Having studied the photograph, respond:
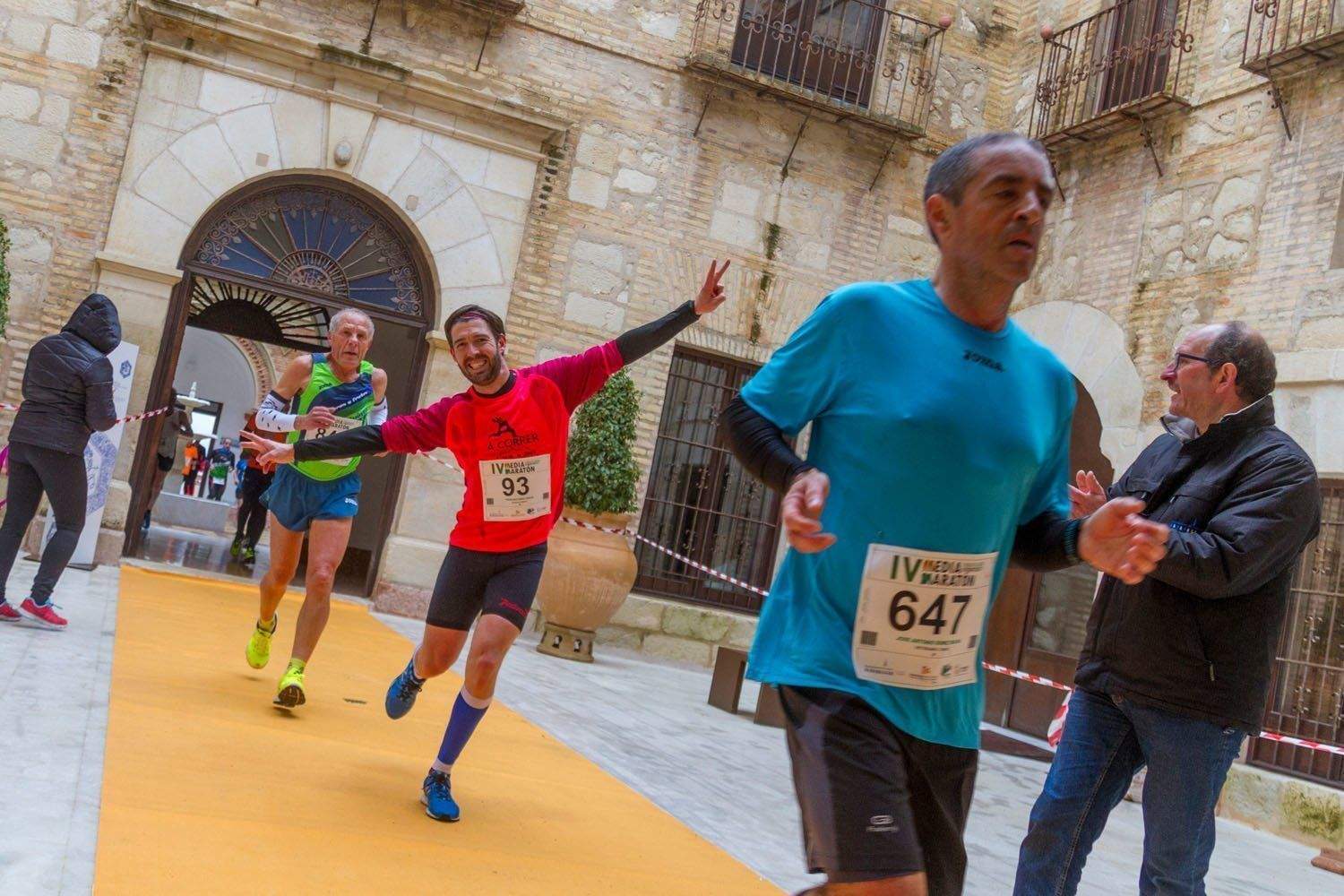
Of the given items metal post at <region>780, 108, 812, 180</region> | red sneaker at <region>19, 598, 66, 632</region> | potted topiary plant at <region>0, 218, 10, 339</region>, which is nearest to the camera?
red sneaker at <region>19, 598, 66, 632</region>

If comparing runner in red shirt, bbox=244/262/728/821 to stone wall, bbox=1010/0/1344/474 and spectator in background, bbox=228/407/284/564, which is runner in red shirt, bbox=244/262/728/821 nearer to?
stone wall, bbox=1010/0/1344/474

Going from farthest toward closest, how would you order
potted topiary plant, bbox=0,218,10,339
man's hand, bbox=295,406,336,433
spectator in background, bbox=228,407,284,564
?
spectator in background, bbox=228,407,284,564, potted topiary plant, bbox=0,218,10,339, man's hand, bbox=295,406,336,433

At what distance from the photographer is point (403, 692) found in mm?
4801

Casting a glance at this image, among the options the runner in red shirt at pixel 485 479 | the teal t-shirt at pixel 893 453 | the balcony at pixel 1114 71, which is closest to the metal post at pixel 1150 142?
the balcony at pixel 1114 71

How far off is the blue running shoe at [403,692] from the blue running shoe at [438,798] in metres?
0.37

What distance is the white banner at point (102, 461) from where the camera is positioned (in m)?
9.96

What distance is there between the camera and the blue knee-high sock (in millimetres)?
4461

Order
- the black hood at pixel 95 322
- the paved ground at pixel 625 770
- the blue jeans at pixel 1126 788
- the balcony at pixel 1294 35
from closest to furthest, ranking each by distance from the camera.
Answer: the blue jeans at pixel 1126 788 < the paved ground at pixel 625 770 < the black hood at pixel 95 322 < the balcony at pixel 1294 35

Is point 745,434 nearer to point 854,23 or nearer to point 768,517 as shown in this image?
point 768,517

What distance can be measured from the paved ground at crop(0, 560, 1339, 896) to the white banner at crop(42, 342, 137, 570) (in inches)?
9.7

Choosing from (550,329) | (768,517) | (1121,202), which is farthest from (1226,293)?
(550,329)

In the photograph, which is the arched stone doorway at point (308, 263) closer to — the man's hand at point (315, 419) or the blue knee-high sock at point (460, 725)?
the man's hand at point (315, 419)

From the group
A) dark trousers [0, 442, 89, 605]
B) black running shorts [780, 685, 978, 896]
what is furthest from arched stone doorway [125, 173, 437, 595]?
black running shorts [780, 685, 978, 896]

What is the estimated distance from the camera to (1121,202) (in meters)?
11.5
